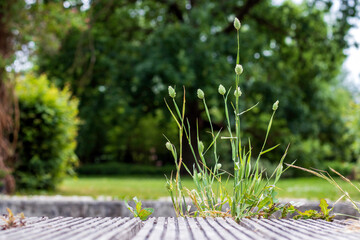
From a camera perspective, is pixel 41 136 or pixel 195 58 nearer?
pixel 41 136

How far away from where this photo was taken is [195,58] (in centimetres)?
1280

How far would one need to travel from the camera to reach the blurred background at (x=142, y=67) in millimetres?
8141

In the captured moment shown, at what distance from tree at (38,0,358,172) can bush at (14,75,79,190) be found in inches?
146

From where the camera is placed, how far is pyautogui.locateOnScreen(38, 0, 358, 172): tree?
12828mm

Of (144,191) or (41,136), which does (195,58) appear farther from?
(41,136)

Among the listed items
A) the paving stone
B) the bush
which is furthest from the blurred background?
the paving stone

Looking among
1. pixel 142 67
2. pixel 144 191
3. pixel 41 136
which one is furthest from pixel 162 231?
pixel 142 67

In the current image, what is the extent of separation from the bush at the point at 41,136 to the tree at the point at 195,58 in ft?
12.2

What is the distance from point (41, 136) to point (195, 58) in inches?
234

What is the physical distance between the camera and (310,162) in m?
22.2

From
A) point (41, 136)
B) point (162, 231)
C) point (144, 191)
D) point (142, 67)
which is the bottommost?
point (144, 191)

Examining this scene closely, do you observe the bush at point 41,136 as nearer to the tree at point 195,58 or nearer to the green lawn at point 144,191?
the green lawn at point 144,191

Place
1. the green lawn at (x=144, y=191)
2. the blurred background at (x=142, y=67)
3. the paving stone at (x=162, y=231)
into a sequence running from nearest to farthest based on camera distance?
the paving stone at (x=162, y=231) < the green lawn at (x=144, y=191) < the blurred background at (x=142, y=67)

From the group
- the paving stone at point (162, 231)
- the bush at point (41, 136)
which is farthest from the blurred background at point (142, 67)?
the paving stone at point (162, 231)
